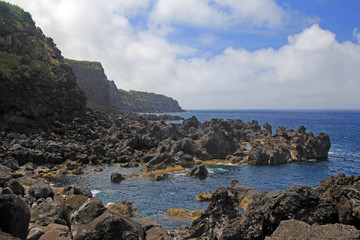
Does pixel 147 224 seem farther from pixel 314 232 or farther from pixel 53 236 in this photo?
pixel 314 232

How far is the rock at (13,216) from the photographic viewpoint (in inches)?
435

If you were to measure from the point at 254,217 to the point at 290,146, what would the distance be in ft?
205

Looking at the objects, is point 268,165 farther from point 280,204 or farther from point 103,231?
point 103,231

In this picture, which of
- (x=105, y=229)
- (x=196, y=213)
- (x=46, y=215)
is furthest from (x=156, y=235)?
(x=196, y=213)

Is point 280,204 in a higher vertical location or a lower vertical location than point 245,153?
higher

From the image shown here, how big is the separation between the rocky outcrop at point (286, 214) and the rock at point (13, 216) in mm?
10321

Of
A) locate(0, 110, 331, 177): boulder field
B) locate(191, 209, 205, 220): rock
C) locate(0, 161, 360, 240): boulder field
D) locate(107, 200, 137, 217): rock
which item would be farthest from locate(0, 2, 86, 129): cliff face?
locate(191, 209, 205, 220): rock

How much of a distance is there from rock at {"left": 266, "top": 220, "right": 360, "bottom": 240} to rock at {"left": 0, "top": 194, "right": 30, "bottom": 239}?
1224 cm

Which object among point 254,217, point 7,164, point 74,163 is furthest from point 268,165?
point 7,164

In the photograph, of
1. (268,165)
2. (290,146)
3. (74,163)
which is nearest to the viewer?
(74,163)

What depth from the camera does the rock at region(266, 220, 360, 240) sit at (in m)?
12.1

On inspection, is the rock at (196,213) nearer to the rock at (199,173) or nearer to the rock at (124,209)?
the rock at (124,209)

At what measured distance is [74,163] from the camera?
162 feet

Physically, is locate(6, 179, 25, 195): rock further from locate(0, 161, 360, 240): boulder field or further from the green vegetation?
the green vegetation
